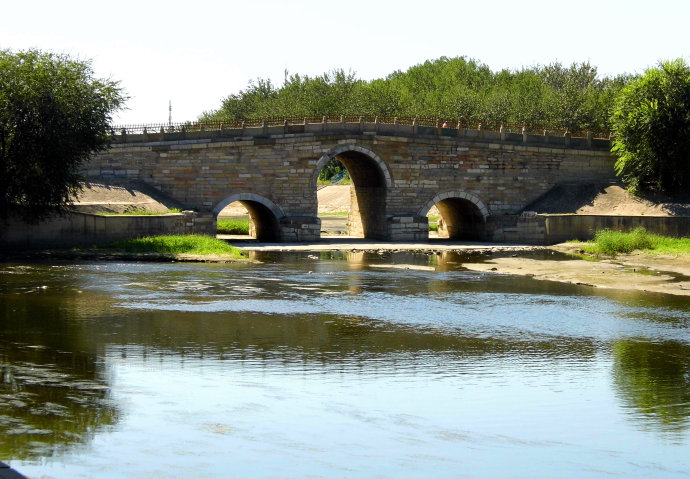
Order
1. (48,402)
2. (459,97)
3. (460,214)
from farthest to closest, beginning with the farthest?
(459,97) < (460,214) < (48,402)

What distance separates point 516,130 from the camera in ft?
205

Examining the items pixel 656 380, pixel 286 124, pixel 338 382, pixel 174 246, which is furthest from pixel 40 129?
pixel 656 380

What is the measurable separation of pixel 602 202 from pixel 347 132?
14741mm

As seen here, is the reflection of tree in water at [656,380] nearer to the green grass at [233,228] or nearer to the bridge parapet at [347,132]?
the bridge parapet at [347,132]

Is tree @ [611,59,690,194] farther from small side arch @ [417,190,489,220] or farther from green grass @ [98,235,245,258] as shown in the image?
green grass @ [98,235,245,258]

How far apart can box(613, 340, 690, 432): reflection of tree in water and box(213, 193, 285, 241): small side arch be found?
30.3 m

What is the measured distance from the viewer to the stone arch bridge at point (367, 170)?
161 ft

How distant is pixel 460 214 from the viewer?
58.9m

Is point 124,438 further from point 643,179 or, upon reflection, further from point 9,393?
point 643,179

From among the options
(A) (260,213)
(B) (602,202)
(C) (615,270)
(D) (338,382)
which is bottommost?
(D) (338,382)

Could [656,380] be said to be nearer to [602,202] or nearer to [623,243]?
[623,243]

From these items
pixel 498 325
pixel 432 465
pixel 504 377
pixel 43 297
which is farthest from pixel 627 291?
pixel 432 465

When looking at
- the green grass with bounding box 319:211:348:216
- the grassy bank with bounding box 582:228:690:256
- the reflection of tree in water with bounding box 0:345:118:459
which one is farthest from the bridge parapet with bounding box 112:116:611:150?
the reflection of tree in water with bounding box 0:345:118:459

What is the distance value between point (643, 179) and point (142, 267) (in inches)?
1193
